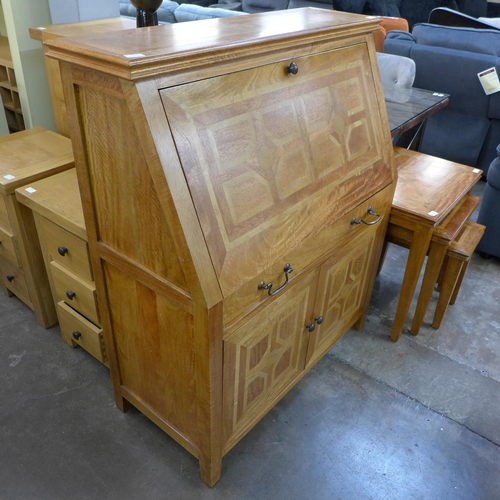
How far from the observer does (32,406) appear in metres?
1.67

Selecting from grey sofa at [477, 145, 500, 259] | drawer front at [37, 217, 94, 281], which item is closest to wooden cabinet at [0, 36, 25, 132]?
drawer front at [37, 217, 94, 281]

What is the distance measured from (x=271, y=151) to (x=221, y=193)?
216 mm

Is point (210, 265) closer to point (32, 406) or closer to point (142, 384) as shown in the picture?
point (142, 384)

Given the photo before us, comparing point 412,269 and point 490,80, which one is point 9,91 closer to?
point 412,269

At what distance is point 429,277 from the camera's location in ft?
6.33

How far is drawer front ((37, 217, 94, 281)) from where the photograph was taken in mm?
1559

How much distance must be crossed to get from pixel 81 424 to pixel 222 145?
45.1 inches

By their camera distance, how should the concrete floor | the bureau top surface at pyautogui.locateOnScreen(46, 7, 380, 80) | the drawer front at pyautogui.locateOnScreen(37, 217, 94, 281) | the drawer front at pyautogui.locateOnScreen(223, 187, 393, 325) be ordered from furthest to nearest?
the drawer front at pyautogui.locateOnScreen(37, 217, 94, 281), the concrete floor, the drawer front at pyautogui.locateOnScreen(223, 187, 393, 325), the bureau top surface at pyautogui.locateOnScreen(46, 7, 380, 80)

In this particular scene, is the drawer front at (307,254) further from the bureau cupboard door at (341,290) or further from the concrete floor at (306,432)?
the concrete floor at (306,432)

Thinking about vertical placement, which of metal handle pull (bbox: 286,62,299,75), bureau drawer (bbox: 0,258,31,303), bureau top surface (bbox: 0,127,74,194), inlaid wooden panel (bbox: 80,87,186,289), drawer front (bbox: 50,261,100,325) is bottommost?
bureau drawer (bbox: 0,258,31,303)

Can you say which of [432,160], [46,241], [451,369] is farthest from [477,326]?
[46,241]

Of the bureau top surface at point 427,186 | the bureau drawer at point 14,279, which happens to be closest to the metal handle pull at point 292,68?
the bureau top surface at point 427,186

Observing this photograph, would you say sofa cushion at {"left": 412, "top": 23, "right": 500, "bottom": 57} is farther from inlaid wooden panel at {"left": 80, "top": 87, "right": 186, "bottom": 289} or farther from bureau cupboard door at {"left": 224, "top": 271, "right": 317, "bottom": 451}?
inlaid wooden panel at {"left": 80, "top": 87, "right": 186, "bottom": 289}

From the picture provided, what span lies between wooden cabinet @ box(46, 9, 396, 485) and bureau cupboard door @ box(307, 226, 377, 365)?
1 cm
